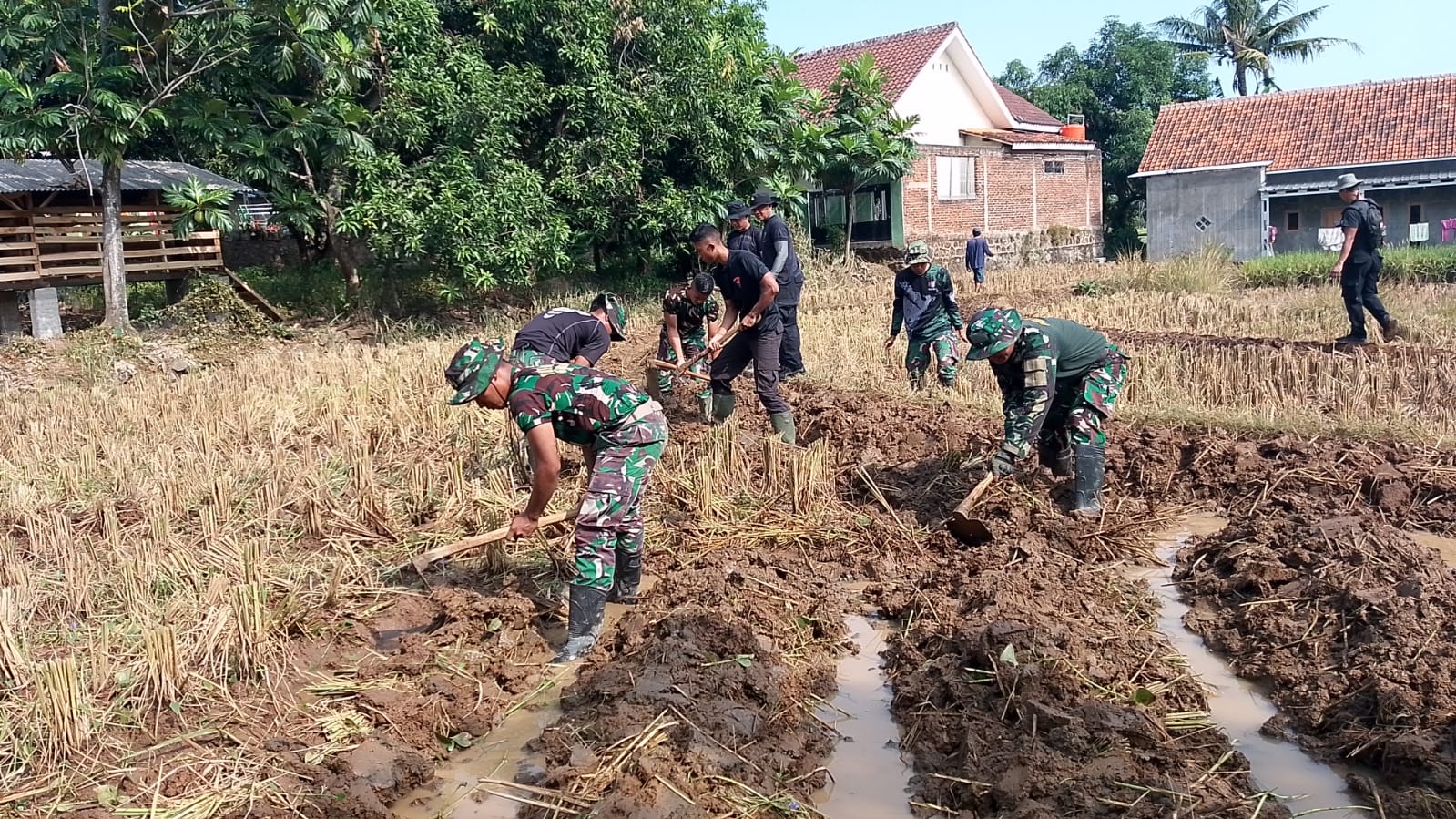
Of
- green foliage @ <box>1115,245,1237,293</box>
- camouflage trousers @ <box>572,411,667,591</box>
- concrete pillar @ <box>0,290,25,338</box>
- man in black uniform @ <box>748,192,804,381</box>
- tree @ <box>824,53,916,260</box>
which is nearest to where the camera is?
camouflage trousers @ <box>572,411,667,591</box>

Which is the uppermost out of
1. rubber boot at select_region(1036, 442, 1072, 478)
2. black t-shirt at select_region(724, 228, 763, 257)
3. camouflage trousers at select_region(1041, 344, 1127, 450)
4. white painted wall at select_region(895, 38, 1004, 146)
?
white painted wall at select_region(895, 38, 1004, 146)

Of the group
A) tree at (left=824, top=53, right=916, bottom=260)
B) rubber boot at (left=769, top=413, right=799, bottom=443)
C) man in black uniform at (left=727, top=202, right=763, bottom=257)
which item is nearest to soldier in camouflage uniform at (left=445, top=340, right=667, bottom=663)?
rubber boot at (left=769, top=413, right=799, bottom=443)

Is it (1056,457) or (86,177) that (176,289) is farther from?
(1056,457)

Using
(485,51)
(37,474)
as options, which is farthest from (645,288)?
(37,474)

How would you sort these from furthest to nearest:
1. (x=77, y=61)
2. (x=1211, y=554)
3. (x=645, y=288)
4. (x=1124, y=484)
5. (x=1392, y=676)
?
(x=645, y=288) → (x=77, y=61) → (x=1124, y=484) → (x=1211, y=554) → (x=1392, y=676)

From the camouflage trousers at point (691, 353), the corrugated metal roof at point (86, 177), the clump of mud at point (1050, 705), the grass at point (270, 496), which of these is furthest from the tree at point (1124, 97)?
the clump of mud at point (1050, 705)

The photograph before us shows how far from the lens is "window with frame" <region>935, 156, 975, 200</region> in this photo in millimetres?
25109

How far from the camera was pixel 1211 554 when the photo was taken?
5336 millimetres

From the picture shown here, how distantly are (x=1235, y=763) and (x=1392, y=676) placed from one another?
0.74m

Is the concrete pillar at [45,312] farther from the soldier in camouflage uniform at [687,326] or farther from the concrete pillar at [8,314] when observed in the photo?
the soldier in camouflage uniform at [687,326]

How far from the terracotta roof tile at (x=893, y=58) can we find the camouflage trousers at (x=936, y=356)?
1631cm

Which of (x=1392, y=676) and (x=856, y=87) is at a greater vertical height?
(x=856, y=87)

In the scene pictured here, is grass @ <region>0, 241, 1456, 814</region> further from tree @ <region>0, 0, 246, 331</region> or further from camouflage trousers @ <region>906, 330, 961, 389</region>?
tree @ <region>0, 0, 246, 331</region>

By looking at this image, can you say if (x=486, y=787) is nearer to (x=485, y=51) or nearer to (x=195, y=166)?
(x=485, y=51)
